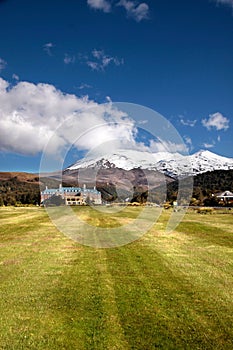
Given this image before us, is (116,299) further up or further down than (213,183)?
further down

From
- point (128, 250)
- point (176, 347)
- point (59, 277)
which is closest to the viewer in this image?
point (176, 347)

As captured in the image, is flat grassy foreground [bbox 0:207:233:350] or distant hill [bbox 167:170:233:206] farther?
distant hill [bbox 167:170:233:206]

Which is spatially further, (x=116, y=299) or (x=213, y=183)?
(x=213, y=183)

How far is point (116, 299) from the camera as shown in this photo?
10.2 m

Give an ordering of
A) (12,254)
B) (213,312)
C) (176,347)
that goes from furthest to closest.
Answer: (12,254) < (213,312) < (176,347)

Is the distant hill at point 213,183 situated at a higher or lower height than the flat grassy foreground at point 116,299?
higher

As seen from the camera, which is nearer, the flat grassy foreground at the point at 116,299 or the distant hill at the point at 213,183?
the flat grassy foreground at the point at 116,299

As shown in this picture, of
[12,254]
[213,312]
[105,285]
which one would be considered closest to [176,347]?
[213,312]

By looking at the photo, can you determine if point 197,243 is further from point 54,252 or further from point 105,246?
point 54,252

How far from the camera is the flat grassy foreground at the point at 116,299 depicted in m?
7.56

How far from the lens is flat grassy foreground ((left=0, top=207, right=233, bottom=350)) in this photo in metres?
7.56

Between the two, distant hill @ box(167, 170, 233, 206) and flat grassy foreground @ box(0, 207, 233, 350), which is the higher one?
distant hill @ box(167, 170, 233, 206)

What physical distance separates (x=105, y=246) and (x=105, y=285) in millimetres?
8497

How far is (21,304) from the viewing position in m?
9.77
